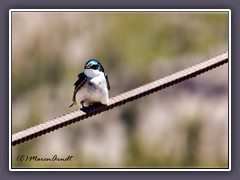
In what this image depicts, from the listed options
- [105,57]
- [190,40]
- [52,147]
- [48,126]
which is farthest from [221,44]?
[48,126]

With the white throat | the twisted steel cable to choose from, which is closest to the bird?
the white throat

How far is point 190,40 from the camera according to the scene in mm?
9758

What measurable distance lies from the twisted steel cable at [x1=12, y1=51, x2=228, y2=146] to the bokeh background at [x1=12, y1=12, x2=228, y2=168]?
5.38 ft

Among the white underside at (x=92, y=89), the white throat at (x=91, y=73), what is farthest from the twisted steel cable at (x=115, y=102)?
the white throat at (x=91, y=73)

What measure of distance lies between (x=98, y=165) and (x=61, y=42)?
1634 millimetres

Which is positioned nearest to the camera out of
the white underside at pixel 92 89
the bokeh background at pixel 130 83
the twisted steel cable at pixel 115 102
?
the twisted steel cable at pixel 115 102

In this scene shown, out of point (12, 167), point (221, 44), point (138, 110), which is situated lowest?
point (12, 167)

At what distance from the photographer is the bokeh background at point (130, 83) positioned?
8.91 meters

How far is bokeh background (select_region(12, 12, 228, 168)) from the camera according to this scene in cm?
891

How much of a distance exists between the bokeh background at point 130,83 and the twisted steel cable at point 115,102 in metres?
1.64

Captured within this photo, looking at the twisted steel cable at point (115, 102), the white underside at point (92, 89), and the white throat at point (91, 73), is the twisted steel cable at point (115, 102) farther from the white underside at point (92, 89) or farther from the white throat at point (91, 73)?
the white throat at point (91, 73)

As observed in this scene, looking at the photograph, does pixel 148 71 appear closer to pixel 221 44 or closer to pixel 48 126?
pixel 221 44

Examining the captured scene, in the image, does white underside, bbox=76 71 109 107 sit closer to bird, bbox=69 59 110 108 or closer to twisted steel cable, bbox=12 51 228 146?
bird, bbox=69 59 110 108

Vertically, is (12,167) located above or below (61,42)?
below
